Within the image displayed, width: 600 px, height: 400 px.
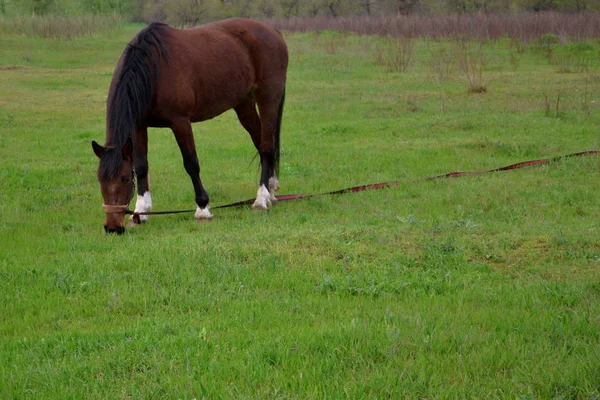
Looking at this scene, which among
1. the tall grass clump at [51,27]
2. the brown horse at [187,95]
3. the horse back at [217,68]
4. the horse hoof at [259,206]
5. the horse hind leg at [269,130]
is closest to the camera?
the brown horse at [187,95]

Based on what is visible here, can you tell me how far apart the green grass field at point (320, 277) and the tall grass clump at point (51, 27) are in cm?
2674

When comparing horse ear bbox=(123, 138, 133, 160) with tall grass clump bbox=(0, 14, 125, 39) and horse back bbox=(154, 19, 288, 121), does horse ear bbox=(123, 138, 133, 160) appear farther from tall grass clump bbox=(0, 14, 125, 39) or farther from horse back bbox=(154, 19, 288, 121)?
tall grass clump bbox=(0, 14, 125, 39)

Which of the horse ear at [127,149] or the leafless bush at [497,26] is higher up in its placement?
the horse ear at [127,149]

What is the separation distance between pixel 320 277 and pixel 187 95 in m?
3.18

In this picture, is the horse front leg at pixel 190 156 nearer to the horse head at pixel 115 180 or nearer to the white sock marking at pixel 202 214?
the white sock marking at pixel 202 214

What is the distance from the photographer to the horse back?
23.5 feet

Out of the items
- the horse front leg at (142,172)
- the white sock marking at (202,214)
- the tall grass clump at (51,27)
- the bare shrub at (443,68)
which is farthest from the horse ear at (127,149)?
the tall grass clump at (51,27)

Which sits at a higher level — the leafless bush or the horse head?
the horse head

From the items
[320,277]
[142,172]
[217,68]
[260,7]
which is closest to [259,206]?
[142,172]

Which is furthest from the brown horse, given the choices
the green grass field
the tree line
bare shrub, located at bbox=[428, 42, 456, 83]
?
the tree line

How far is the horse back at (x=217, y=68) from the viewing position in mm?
7176

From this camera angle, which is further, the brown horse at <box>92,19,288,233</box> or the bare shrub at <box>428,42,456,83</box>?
the bare shrub at <box>428,42,456,83</box>

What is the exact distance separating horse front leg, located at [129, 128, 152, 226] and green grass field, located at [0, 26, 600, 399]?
0.20 metres

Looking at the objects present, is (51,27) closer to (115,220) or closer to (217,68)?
(217,68)
